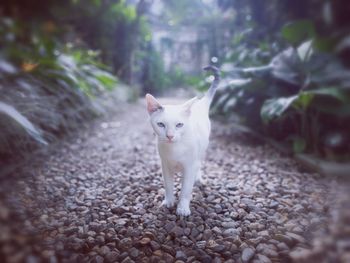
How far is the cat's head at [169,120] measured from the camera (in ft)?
4.61

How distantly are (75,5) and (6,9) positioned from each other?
6.6 inches

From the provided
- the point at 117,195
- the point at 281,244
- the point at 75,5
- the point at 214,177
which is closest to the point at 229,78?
the point at 214,177

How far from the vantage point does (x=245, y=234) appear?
1398 mm

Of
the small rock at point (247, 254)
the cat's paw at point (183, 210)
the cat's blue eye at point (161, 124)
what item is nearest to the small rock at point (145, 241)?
the cat's paw at point (183, 210)

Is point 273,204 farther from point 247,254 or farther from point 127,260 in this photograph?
point 127,260

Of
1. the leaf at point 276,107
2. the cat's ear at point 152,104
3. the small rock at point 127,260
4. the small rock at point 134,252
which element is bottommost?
the small rock at point 127,260

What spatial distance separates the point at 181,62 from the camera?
7.84ft

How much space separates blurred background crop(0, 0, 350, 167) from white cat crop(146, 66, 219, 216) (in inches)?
18.3

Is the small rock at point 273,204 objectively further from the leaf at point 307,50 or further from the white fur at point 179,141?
the leaf at point 307,50

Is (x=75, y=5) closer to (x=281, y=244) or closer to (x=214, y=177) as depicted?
(x=281, y=244)

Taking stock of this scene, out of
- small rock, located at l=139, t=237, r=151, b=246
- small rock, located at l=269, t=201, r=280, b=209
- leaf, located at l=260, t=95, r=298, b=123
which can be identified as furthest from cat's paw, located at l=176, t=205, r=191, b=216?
leaf, located at l=260, t=95, r=298, b=123

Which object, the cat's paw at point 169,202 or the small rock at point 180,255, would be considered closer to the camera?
the small rock at point 180,255

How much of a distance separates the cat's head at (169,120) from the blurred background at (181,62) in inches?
17.7

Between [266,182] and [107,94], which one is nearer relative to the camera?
[266,182]
